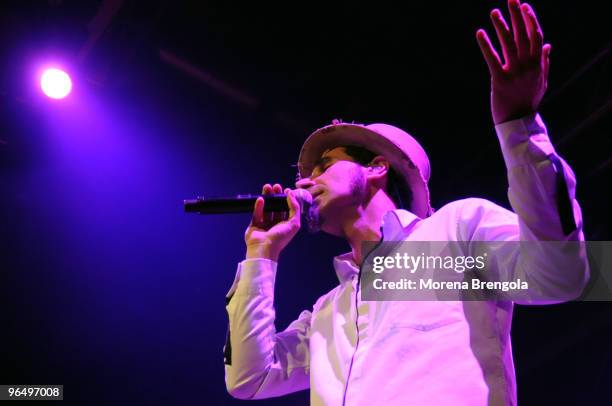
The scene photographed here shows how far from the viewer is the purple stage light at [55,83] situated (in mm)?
3084

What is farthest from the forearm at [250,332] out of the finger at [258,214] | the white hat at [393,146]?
the white hat at [393,146]

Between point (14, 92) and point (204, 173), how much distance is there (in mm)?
1202

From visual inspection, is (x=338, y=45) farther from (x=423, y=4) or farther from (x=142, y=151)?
(x=142, y=151)

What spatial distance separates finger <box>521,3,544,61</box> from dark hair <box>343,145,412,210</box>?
1.18 metres

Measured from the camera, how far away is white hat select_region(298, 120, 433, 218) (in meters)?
2.29

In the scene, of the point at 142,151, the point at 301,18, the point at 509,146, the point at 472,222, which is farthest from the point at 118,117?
the point at 509,146

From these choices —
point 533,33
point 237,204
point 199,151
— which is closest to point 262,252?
point 237,204

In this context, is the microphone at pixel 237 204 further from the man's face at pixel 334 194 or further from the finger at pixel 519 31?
the finger at pixel 519 31

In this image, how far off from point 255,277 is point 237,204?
284 mm

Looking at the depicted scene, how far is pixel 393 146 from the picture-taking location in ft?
7.51

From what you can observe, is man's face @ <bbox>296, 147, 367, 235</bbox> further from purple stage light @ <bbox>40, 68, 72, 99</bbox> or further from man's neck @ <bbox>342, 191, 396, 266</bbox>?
purple stage light @ <bbox>40, 68, 72, 99</bbox>

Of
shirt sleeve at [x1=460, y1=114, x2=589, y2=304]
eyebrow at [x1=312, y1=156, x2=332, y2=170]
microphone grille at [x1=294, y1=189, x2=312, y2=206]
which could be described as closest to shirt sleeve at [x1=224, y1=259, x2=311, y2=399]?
microphone grille at [x1=294, y1=189, x2=312, y2=206]

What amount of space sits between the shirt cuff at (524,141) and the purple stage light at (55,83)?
8.76ft

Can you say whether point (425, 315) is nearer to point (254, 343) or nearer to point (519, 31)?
point (254, 343)
